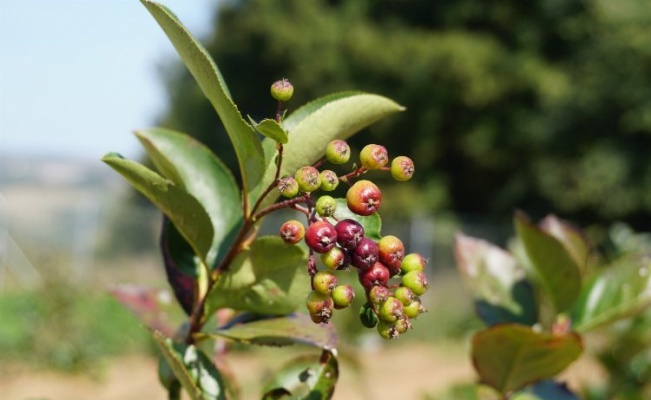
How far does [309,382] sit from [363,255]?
Answer: 0.32 meters

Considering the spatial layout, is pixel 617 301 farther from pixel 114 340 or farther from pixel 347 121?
pixel 114 340

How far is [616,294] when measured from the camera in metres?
1.40

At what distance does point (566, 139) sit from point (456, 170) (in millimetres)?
3551

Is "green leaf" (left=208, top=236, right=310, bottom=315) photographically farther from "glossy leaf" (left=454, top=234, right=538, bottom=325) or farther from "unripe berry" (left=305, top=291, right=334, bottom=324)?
"glossy leaf" (left=454, top=234, right=538, bottom=325)

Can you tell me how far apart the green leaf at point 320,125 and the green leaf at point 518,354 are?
342 millimetres

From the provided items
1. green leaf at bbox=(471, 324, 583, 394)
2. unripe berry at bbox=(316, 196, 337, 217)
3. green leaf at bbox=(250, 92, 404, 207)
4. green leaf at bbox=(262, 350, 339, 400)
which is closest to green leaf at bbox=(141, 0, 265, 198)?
green leaf at bbox=(250, 92, 404, 207)

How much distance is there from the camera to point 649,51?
15.9m

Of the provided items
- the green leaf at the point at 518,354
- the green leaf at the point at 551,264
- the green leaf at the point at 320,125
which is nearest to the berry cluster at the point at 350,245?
the green leaf at the point at 320,125

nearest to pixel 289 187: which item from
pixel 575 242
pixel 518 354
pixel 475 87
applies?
pixel 518 354

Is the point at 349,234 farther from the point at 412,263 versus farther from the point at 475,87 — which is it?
the point at 475,87

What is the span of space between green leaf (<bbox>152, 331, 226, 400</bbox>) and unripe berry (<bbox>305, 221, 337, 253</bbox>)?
0.24m

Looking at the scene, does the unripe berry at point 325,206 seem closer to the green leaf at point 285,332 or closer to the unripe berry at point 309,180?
the unripe berry at point 309,180

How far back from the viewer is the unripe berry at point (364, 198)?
2.53 ft

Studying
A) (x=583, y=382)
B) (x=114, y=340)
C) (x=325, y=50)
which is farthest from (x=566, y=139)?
(x=583, y=382)
